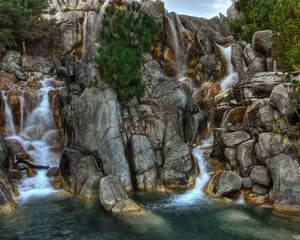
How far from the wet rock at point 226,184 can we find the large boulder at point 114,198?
687cm

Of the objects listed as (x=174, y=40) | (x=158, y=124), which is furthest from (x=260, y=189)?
(x=174, y=40)

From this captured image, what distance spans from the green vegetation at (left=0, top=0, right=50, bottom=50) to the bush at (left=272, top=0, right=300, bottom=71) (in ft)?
101

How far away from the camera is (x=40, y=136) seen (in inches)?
1426

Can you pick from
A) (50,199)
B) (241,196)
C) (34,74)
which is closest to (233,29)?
(34,74)

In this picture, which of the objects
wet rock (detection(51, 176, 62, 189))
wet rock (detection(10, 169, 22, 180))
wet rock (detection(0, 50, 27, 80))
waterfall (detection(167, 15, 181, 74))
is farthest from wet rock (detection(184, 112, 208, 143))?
wet rock (detection(0, 50, 27, 80))

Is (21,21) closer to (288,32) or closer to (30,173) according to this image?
(30,173)

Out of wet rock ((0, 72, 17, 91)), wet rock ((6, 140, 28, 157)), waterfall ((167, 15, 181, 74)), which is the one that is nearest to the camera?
wet rock ((6, 140, 28, 157))

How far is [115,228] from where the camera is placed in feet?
73.6

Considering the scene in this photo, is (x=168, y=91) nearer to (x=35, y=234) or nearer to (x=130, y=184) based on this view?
(x=130, y=184)

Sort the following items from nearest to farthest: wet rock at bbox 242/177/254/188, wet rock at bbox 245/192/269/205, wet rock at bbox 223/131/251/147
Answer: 1. wet rock at bbox 245/192/269/205
2. wet rock at bbox 242/177/254/188
3. wet rock at bbox 223/131/251/147

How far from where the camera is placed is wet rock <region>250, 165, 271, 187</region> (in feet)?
89.9

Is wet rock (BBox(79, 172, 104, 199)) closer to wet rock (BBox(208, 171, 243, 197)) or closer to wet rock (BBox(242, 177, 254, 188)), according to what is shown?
wet rock (BBox(208, 171, 243, 197))

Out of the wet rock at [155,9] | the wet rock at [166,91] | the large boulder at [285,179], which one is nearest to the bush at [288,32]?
the large boulder at [285,179]

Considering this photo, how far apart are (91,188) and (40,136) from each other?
11.4m
